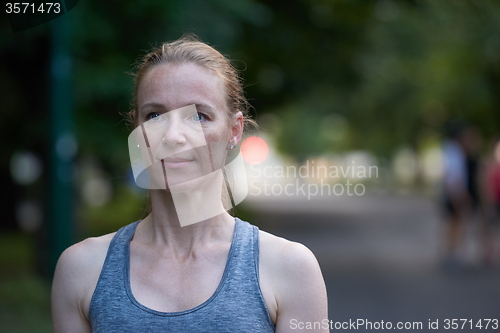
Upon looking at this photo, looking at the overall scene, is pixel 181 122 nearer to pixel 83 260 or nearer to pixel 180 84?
pixel 180 84

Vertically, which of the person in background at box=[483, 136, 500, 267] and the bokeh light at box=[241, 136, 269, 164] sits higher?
the bokeh light at box=[241, 136, 269, 164]

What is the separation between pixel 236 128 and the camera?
5.14ft

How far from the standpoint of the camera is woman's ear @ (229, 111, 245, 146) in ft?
5.10

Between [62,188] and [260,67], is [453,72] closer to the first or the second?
[260,67]

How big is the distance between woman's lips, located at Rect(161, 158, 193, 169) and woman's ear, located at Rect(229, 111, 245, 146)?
15cm

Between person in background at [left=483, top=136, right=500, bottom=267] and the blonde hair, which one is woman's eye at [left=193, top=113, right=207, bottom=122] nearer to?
the blonde hair

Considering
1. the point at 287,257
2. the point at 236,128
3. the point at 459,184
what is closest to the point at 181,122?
the point at 236,128

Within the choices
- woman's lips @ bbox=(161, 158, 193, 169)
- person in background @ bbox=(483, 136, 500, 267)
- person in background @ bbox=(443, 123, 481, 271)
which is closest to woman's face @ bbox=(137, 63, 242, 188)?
woman's lips @ bbox=(161, 158, 193, 169)

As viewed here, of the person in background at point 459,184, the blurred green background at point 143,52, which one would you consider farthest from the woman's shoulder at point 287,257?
the person in background at point 459,184

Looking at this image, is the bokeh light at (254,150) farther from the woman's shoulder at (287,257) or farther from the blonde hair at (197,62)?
the woman's shoulder at (287,257)

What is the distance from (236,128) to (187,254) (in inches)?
12.4

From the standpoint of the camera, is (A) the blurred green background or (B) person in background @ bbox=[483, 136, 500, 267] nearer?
(A) the blurred green background

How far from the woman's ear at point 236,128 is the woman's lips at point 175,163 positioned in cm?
15

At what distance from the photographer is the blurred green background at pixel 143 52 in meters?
5.63
